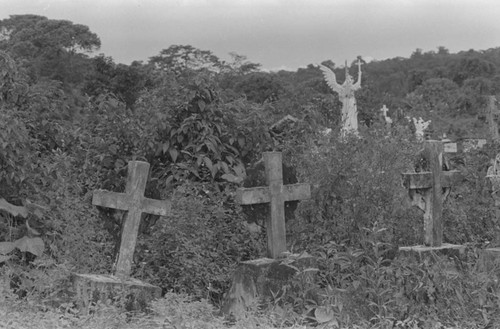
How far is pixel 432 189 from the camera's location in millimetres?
7293

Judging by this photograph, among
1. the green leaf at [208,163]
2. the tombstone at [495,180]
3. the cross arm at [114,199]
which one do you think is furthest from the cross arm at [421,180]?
the cross arm at [114,199]

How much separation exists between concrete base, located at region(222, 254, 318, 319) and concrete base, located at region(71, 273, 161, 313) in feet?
2.17

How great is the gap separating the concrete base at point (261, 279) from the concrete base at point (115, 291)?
2.17 feet

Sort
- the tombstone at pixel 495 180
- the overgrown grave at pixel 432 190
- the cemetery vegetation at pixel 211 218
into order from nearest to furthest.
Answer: the cemetery vegetation at pixel 211 218, the overgrown grave at pixel 432 190, the tombstone at pixel 495 180

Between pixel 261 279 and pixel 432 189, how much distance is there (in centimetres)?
221

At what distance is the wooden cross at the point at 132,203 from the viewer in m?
6.15

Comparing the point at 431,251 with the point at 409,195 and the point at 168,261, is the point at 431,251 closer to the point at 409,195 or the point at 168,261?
the point at 409,195

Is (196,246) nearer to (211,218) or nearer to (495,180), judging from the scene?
(211,218)

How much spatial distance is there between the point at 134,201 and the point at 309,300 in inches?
63.6

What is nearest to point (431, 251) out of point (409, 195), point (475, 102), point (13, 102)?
point (409, 195)

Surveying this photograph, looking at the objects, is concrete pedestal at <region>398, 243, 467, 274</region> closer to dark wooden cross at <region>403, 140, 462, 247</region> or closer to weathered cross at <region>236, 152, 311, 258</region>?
dark wooden cross at <region>403, 140, 462, 247</region>

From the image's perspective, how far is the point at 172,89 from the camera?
9609 mm

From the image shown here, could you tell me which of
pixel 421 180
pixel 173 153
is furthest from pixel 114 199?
pixel 421 180

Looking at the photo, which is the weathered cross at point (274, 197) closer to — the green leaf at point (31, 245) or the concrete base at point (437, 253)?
the concrete base at point (437, 253)
